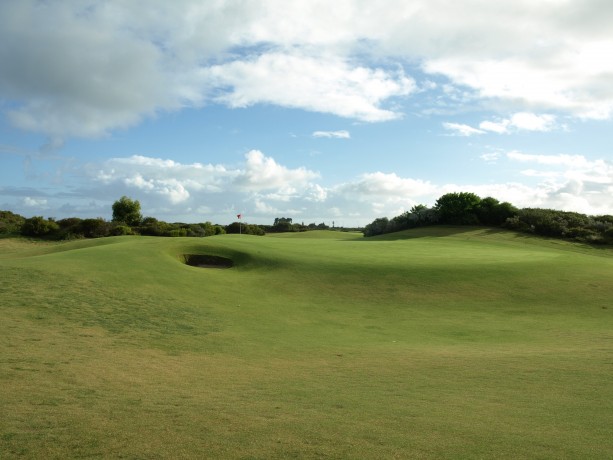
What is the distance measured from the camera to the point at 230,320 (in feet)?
60.2

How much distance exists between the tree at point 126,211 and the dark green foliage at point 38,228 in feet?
54.5

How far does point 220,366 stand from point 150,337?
3854mm

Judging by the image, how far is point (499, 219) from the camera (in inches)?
2136

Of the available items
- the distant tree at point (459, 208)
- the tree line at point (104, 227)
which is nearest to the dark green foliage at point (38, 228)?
the tree line at point (104, 227)

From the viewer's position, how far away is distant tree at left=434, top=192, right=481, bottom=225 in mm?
54938

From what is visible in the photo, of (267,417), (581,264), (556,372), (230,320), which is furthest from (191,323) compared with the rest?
(581,264)

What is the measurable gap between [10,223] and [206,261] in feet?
134

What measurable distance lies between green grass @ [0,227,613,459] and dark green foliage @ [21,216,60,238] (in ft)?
92.5

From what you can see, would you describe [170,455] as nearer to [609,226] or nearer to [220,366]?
[220,366]

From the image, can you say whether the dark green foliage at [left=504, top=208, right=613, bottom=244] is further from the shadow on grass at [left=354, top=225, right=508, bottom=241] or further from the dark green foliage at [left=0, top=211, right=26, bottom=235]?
the dark green foliage at [left=0, top=211, right=26, bottom=235]

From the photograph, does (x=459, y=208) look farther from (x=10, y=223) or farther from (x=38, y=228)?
(x=10, y=223)

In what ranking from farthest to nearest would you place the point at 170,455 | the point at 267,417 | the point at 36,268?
the point at 36,268 < the point at 267,417 < the point at 170,455

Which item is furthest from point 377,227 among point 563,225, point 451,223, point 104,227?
point 104,227

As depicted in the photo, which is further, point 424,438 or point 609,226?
point 609,226
